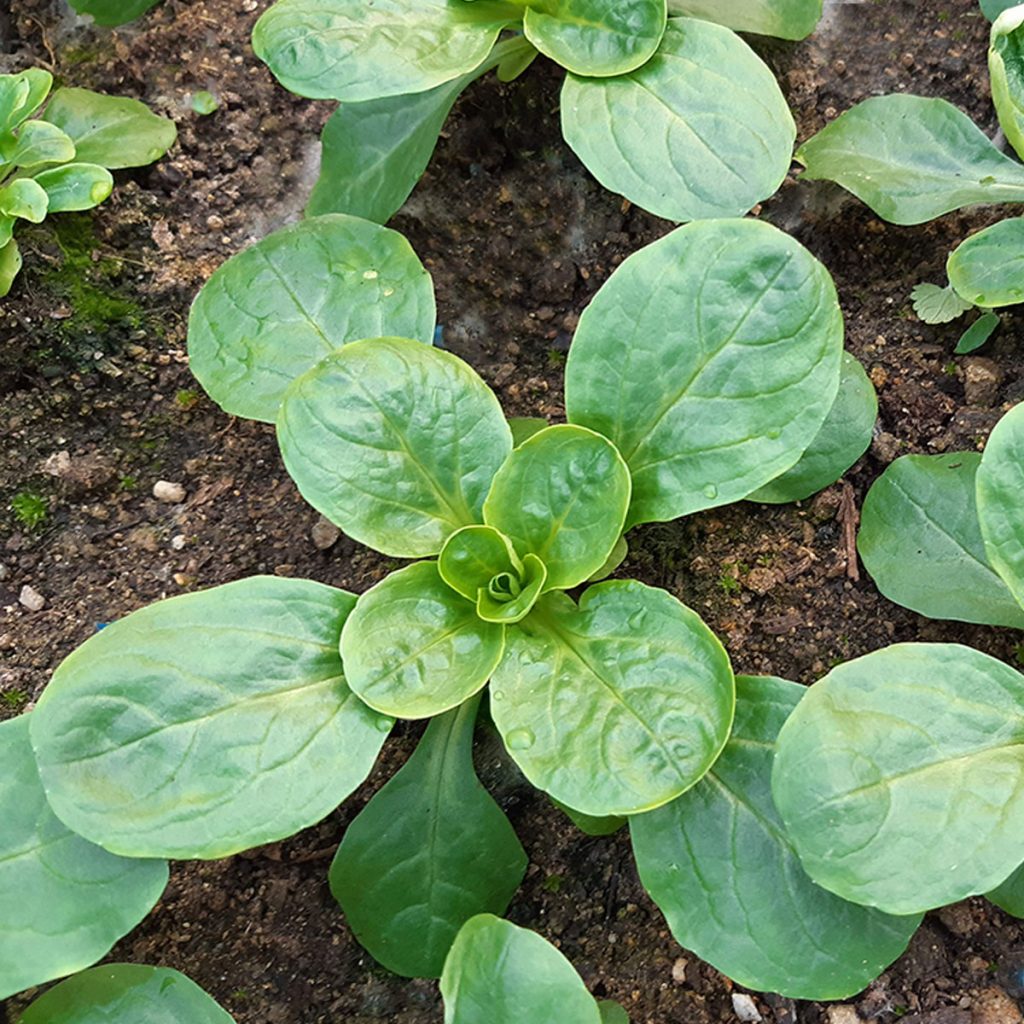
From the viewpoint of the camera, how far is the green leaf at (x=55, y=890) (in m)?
1.38

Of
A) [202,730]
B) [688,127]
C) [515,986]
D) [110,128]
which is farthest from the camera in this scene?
[110,128]

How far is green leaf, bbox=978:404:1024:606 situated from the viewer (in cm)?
133

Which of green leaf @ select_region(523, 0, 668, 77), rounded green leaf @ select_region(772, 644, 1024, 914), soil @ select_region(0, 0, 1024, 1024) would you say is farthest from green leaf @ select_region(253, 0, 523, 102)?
rounded green leaf @ select_region(772, 644, 1024, 914)

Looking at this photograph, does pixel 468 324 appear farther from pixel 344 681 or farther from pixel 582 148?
pixel 344 681

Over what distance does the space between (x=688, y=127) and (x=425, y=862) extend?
119 centimetres

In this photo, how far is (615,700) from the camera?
1.39 m

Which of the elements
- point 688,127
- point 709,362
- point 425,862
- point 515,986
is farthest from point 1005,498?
point 425,862

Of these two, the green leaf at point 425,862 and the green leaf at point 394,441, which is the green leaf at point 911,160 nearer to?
the green leaf at point 394,441

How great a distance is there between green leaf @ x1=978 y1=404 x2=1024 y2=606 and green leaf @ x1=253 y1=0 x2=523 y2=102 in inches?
38.4

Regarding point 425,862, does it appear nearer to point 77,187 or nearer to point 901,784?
point 901,784

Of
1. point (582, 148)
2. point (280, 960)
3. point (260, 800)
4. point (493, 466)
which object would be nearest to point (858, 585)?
point (493, 466)

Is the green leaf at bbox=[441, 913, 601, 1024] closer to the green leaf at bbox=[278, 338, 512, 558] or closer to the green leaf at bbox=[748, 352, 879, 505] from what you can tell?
the green leaf at bbox=[278, 338, 512, 558]

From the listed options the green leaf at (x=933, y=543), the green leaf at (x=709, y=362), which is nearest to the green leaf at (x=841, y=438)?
the green leaf at (x=933, y=543)

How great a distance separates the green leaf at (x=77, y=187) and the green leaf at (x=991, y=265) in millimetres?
1423
